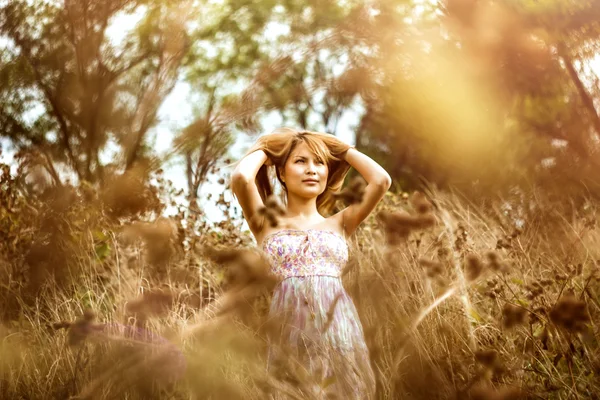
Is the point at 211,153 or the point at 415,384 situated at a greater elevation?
the point at 211,153

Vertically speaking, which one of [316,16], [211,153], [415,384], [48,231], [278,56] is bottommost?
[316,16]

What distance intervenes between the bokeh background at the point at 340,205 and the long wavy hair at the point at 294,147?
1.31ft

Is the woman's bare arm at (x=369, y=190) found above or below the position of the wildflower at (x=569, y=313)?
below

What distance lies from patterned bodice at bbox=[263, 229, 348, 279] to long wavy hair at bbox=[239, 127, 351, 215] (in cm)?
23

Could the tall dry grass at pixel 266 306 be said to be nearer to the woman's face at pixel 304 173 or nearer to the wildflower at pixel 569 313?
the wildflower at pixel 569 313

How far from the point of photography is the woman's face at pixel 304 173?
120 inches

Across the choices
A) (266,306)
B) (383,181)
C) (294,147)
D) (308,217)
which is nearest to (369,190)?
(383,181)

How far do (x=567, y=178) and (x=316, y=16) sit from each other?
1250cm

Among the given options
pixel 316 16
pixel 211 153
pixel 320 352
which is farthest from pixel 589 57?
pixel 316 16

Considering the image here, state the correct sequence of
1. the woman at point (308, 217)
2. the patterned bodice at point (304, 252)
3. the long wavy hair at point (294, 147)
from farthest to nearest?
the long wavy hair at point (294, 147)
the patterned bodice at point (304, 252)
the woman at point (308, 217)

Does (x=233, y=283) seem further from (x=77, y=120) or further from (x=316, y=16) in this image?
(x=316, y=16)

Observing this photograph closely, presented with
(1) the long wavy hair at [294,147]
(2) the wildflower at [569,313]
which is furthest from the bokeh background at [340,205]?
(1) the long wavy hair at [294,147]

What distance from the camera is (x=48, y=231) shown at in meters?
1.72

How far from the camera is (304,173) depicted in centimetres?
305
